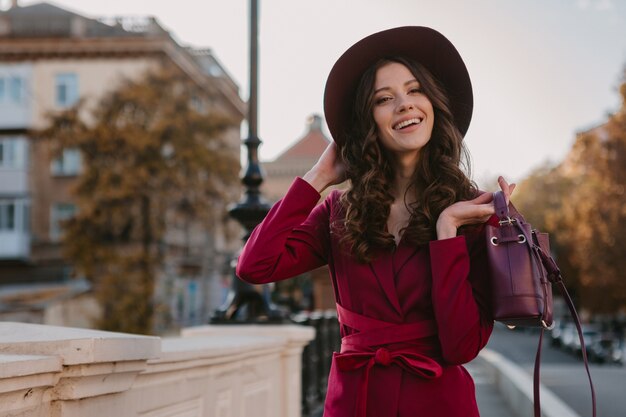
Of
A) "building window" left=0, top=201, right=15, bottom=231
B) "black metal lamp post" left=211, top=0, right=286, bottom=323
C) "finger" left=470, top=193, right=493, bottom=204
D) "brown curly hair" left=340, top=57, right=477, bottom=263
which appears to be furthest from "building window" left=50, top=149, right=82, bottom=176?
"finger" left=470, top=193, right=493, bottom=204

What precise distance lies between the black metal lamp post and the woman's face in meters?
4.11

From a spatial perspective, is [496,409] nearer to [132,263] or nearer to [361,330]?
[361,330]

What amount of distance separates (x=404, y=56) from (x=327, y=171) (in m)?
0.45

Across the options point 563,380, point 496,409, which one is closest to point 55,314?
point 563,380

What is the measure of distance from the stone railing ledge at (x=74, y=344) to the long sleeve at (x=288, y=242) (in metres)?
0.40

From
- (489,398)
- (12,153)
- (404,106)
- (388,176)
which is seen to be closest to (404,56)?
(404,106)

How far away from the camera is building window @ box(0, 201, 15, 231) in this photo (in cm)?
4228

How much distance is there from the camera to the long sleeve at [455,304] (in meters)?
2.43

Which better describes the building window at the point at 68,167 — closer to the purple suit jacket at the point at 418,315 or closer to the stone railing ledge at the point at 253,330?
the stone railing ledge at the point at 253,330

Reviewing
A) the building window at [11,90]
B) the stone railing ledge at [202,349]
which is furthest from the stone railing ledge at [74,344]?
the building window at [11,90]

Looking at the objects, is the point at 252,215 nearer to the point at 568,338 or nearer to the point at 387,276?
the point at 387,276

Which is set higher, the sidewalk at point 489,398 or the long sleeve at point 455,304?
the long sleeve at point 455,304

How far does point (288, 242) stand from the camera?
287cm

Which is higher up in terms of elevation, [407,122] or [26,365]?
[407,122]
